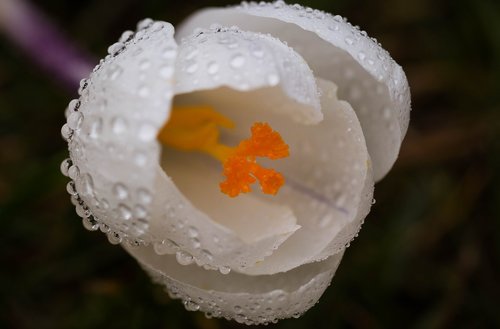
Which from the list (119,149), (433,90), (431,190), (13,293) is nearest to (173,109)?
(119,149)

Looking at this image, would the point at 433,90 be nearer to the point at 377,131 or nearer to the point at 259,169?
the point at 377,131

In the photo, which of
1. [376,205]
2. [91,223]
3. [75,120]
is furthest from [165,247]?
[376,205]

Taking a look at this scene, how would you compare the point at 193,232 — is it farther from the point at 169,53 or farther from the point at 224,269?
the point at 169,53

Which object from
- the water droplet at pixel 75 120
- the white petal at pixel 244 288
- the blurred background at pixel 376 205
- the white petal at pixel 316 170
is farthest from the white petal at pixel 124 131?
the blurred background at pixel 376 205

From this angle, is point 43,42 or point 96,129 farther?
point 43,42

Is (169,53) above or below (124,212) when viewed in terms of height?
above

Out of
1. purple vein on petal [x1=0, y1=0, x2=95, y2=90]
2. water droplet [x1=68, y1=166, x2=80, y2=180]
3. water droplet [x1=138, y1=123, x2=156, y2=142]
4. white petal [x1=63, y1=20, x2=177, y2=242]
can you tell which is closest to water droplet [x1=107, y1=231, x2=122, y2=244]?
white petal [x1=63, y1=20, x2=177, y2=242]
